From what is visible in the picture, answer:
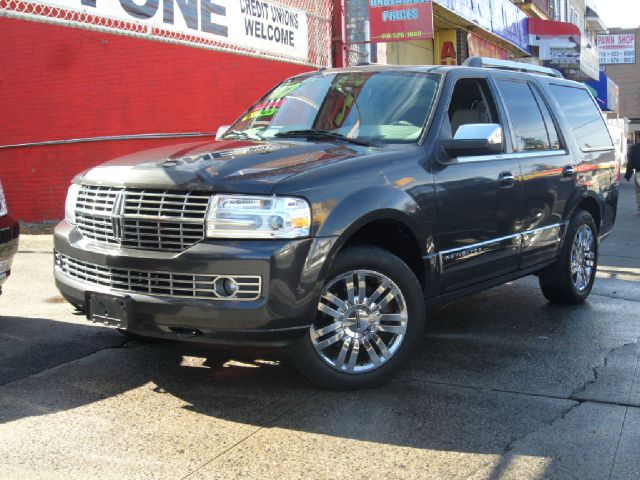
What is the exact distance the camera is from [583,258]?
6.87 meters

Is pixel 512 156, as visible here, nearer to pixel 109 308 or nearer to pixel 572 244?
pixel 572 244

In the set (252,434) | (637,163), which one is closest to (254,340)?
(252,434)

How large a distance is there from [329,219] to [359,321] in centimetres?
67

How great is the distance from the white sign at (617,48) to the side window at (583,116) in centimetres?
4405

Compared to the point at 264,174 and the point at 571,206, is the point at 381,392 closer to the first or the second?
the point at 264,174

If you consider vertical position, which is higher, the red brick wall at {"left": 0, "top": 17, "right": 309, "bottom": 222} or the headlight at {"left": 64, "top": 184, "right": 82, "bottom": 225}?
the red brick wall at {"left": 0, "top": 17, "right": 309, "bottom": 222}

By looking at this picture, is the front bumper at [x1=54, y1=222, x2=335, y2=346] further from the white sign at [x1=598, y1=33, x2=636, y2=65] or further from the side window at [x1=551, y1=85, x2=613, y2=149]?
the white sign at [x1=598, y1=33, x2=636, y2=65]

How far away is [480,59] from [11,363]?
4.08m

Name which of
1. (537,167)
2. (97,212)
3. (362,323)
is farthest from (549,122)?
(97,212)

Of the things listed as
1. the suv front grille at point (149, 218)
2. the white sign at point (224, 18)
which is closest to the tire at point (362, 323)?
the suv front grille at point (149, 218)

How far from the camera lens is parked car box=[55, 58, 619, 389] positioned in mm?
3947

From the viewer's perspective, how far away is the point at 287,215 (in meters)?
3.95

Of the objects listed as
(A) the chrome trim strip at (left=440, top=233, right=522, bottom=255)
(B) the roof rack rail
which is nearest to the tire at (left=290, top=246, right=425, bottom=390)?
(A) the chrome trim strip at (left=440, top=233, right=522, bottom=255)

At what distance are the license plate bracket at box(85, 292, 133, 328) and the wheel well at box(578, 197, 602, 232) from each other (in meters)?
4.31
